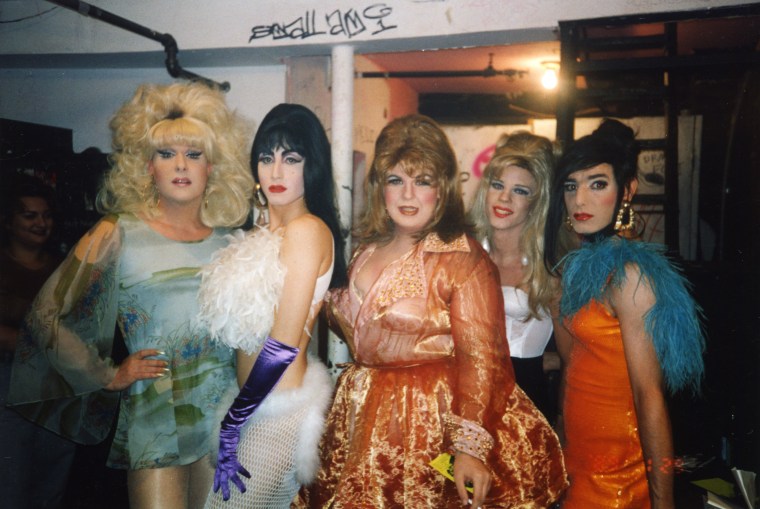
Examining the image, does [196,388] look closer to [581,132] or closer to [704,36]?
[704,36]

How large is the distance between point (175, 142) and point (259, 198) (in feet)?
1.44

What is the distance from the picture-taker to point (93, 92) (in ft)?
15.4

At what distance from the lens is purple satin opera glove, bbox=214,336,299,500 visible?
195cm

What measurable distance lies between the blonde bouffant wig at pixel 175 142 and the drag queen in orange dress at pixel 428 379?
2.51ft

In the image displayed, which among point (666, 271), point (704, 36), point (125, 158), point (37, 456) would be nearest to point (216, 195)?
point (125, 158)

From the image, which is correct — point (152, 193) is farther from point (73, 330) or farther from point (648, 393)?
point (648, 393)

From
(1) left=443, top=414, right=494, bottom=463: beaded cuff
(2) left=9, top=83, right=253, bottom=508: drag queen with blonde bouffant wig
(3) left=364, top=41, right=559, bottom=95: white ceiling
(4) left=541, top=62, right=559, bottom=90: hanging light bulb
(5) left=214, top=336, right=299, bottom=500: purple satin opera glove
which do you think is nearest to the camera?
(1) left=443, top=414, right=494, bottom=463: beaded cuff

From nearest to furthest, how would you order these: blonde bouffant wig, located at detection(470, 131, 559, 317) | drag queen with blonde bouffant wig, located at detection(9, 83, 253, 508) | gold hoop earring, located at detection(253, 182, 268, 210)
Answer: drag queen with blonde bouffant wig, located at detection(9, 83, 253, 508), gold hoop earring, located at detection(253, 182, 268, 210), blonde bouffant wig, located at detection(470, 131, 559, 317)

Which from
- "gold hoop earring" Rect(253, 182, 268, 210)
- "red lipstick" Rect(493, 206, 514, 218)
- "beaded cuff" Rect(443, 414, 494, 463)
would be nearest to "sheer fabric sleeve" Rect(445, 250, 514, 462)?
"beaded cuff" Rect(443, 414, 494, 463)

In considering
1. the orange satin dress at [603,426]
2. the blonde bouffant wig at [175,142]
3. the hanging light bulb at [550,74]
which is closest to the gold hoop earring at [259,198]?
the blonde bouffant wig at [175,142]

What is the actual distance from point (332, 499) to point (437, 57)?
4302 mm

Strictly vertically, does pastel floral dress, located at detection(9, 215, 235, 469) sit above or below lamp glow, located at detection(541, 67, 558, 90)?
below

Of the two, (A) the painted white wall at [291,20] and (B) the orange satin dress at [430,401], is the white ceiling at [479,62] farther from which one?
(B) the orange satin dress at [430,401]

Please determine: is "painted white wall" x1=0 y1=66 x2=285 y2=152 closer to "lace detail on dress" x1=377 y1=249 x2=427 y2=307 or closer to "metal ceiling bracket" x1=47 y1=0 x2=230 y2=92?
"metal ceiling bracket" x1=47 y1=0 x2=230 y2=92
